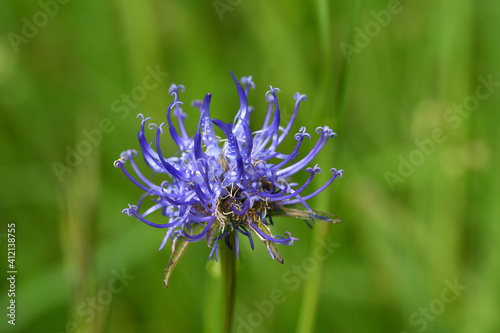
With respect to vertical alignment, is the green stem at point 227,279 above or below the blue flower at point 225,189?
below

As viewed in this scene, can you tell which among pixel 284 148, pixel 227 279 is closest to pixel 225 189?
pixel 227 279

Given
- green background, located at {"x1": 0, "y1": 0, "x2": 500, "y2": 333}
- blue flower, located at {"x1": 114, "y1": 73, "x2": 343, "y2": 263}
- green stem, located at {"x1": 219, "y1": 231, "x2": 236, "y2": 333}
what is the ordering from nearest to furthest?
blue flower, located at {"x1": 114, "y1": 73, "x2": 343, "y2": 263} → green stem, located at {"x1": 219, "y1": 231, "x2": 236, "y2": 333} → green background, located at {"x1": 0, "y1": 0, "x2": 500, "y2": 333}

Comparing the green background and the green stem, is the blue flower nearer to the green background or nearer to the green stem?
the green stem

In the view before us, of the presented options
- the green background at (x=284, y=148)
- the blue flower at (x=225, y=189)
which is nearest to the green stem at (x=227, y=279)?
the blue flower at (x=225, y=189)

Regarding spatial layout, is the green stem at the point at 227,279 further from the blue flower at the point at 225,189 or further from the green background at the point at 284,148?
the green background at the point at 284,148

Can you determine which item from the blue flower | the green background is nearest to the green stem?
the blue flower

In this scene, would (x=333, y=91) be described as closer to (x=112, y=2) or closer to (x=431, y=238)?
(x=431, y=238)

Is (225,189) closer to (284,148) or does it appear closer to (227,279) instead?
(227,279)
